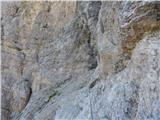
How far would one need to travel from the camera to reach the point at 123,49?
9883mm

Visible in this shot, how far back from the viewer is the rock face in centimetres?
865

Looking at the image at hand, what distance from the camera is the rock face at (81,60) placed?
8.65 m

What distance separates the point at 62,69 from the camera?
→ 1812 centimetres

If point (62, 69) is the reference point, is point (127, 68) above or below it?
above

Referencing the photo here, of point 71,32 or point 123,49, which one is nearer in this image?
point 123,49

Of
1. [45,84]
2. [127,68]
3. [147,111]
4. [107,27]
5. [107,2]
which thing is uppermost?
[107,2]

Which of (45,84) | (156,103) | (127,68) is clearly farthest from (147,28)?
(45,84)

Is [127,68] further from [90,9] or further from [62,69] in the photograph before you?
[62,69]

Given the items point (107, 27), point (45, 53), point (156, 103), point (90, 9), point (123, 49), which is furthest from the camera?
point (45, 53)

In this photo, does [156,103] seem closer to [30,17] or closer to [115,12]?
[115,12]

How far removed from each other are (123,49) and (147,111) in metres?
2.30

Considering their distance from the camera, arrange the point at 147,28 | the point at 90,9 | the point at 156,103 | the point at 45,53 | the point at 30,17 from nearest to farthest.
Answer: the point at 156,103
the point at 147,28
the point at 90,9
the point at 45,53
the point at 30,17

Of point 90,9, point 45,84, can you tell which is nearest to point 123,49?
point 90,9

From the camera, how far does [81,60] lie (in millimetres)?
17469
